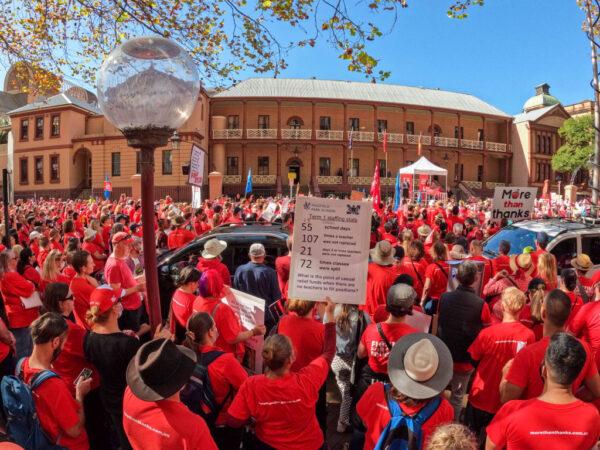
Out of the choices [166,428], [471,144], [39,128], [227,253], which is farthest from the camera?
[471,144]

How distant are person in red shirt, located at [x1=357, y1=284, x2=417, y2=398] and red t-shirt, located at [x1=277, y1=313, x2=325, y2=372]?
39 centimetres

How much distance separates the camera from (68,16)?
7.06m

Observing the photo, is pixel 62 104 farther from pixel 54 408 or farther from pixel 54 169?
pixel 54 408

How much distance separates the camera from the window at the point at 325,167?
42.7 meters

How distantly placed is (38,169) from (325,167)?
2532cm

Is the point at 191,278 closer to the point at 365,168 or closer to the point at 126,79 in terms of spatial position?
the point at 126,79

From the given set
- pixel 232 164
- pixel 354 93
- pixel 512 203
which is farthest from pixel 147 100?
pixel 354 93

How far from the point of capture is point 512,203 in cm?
1066

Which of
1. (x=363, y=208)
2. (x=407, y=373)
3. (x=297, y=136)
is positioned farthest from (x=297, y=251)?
(x=297, y=136)

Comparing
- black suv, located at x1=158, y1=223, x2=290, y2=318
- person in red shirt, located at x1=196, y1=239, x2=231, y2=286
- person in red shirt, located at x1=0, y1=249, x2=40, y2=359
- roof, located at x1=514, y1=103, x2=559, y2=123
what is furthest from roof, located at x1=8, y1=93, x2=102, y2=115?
roof, located at x1=514, y1=103, x2=559, y2=123

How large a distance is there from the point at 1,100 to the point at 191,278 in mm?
62077

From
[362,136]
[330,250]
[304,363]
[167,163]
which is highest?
[362,136]

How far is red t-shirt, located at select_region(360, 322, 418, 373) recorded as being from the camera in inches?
140

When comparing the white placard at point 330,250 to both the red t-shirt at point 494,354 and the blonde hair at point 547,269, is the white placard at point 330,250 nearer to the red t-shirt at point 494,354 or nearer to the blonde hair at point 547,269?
the red t-shirt at point 494,354
